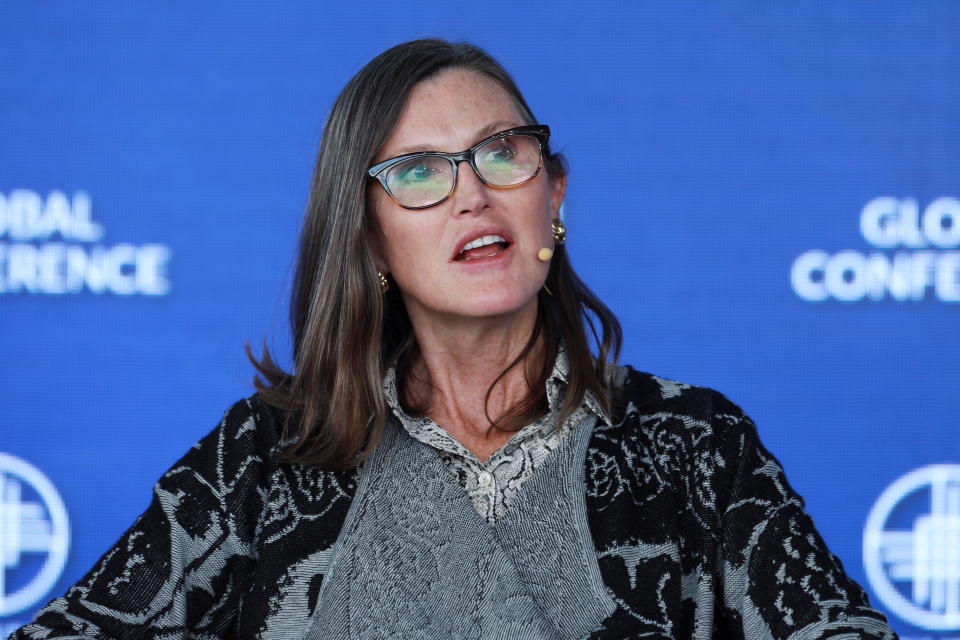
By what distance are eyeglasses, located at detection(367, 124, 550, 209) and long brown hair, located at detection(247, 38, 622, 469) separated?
0.05 m

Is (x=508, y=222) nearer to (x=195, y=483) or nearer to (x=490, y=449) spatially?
(x=490, y=449)

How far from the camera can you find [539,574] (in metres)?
1.38

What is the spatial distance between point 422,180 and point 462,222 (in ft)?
0.29

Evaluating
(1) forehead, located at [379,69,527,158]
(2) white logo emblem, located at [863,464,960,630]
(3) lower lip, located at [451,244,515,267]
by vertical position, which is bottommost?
(2) white logo emblem, located at [863,464,960,630]

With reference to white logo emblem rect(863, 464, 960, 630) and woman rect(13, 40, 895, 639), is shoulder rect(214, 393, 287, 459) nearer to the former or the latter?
woman rect(13, 40, 895, 639)

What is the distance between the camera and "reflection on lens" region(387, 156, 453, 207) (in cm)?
147

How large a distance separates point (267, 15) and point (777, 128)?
51.9 inches

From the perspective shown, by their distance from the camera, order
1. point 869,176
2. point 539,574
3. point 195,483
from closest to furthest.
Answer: point 539,574, point 195,483, point 869,176

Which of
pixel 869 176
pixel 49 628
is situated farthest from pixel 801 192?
pixel 49 628

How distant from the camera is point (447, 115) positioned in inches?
59.2

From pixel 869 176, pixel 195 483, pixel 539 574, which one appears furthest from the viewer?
pixel 869 176

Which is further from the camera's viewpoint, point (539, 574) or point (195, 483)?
point (195, 483)

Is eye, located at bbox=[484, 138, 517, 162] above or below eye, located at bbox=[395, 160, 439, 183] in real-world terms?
above

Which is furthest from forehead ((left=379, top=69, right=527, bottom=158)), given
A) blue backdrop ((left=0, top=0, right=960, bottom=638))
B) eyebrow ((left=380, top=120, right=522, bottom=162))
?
blue backdrop ((left=0, top=0, right=960, bottom=638))
